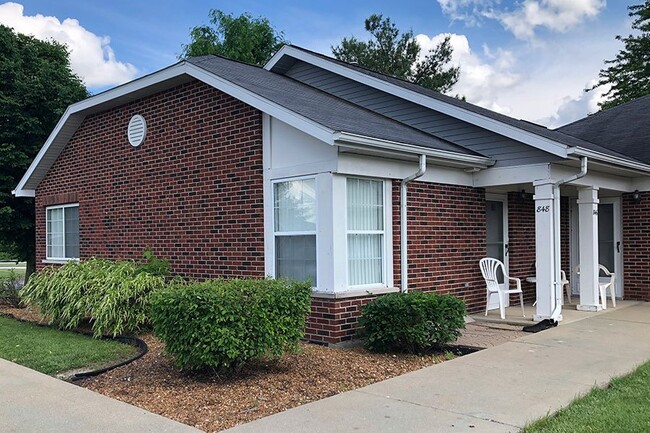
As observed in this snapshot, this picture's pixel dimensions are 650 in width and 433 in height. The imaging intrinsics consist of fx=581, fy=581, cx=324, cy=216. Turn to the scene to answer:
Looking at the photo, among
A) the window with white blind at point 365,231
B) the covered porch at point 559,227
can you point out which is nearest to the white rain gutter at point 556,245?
the covered porch at point 559,227

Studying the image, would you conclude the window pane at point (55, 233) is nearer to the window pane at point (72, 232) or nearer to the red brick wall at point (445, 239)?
the window pane at point (72, 232)

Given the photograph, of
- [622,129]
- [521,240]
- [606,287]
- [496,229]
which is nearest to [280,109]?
[496,229]

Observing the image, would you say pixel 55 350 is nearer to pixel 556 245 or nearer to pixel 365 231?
pixel 365 231

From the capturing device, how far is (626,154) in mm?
12656

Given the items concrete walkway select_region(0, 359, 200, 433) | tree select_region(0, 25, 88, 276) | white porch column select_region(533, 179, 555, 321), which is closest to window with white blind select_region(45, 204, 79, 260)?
tree select_region(0, 25, 88, 276)

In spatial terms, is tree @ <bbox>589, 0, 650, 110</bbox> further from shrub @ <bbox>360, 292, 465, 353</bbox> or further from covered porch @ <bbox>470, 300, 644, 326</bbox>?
shrub @ <bbox>360, 292, 465, 353</bbox>

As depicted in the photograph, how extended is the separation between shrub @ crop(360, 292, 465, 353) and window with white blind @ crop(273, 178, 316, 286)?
1.06 metres

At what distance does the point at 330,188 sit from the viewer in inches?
288

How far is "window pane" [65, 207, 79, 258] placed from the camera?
40.1 feet

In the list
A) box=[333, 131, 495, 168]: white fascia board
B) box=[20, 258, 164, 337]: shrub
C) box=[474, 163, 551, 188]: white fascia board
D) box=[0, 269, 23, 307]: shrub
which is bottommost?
box=[0, 269, 23, 307]: shrub

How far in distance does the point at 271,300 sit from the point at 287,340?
515 millimetres

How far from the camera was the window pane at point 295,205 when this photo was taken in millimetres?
7695

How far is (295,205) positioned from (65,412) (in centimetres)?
390

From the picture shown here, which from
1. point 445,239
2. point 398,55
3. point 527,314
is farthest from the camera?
point 398,55
